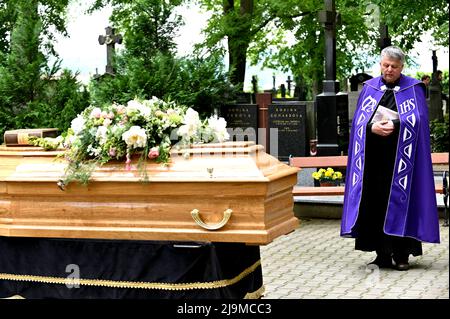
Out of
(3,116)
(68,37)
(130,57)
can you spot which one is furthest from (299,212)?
(68,37)

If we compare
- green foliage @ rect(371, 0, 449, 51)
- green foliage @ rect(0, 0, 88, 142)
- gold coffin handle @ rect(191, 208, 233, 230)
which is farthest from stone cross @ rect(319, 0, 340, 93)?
gold coffin handle @ rect(191, 208, 233, 230)

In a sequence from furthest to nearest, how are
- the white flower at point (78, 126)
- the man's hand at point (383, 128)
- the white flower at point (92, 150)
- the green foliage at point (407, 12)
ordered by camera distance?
the green foliage at point (407, 12) → the man's hand at point (383, 128) → the white flower at point (78, 126) → the white flower at point (92, 150)

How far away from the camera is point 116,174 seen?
553 cm

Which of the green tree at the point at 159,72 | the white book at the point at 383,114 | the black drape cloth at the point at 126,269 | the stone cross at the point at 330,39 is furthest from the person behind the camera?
the stone cross at the point at 330,39

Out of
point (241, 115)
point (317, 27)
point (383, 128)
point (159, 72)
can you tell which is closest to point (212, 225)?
point (383, 128)

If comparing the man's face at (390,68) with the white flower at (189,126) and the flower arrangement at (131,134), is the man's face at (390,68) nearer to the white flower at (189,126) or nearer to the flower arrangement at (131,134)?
the flower arrangement at (131,134)

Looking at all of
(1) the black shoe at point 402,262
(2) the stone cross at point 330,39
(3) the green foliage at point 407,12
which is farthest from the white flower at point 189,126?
(3) the green foliage at point 407,12

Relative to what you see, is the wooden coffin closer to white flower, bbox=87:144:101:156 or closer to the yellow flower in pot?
white flower, bbox=87:144:101:156

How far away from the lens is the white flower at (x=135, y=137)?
18.0 ft

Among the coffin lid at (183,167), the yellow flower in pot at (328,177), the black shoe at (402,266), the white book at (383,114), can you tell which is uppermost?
the white book at (383,114)

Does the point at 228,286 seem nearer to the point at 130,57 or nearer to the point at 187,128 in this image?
the point at 187,128

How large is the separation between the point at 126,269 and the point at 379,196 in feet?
9.59

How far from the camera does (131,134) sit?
549 centimetres

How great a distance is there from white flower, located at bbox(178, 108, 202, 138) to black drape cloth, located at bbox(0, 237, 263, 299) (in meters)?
0.61
